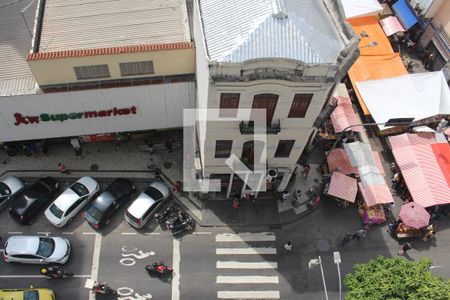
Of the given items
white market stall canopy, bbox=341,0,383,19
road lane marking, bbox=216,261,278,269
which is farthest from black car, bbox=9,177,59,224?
white market stall canopy, bbox=341,0,383,19

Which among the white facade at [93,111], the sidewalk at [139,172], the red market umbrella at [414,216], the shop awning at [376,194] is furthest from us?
the sidewalk at [139,172]

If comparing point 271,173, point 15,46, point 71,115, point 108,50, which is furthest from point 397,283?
point 15,46

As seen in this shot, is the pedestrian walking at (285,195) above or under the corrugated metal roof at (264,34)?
under

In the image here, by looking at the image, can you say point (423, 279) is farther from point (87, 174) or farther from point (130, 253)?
point (87, 174)

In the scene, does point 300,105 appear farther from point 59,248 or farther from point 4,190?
point 4,190

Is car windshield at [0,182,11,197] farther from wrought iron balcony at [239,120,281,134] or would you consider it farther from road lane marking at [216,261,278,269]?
wrought iron balcony at [239,120,281,134]

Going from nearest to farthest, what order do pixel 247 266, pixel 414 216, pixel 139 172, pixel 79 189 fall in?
pixel 247 266
pixel 414 216
pixel 79 189
pixel 139 172

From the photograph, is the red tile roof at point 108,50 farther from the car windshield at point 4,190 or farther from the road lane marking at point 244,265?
the road lane marking at point 244,265

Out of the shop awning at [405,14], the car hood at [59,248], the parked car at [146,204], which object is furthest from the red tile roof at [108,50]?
the shop awning at [405,14]
